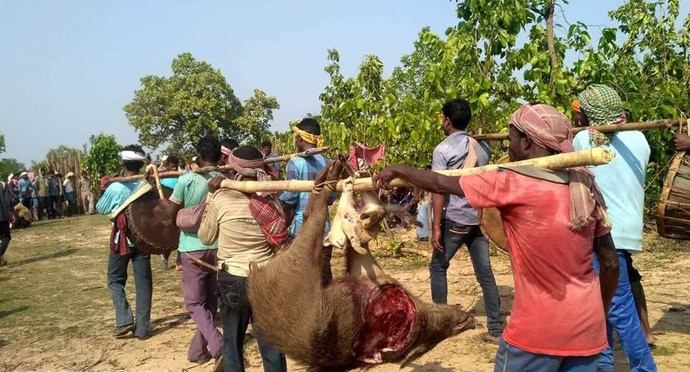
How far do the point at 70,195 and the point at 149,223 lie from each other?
2065 centimetres

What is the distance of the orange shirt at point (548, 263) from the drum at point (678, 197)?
1.75m

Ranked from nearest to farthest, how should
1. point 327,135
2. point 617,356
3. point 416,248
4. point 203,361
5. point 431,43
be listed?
point 617,356 < point 203,361 < point 431,43 < point 327,135 < point 416,248

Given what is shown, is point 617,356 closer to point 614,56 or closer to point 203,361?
point 203,361

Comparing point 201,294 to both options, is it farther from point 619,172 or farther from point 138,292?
point 619,172

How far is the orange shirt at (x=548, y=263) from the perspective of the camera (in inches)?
95.3

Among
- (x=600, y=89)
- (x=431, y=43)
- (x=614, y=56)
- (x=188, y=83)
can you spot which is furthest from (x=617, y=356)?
(x=188, y=83)

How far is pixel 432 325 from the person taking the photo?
9.60ft

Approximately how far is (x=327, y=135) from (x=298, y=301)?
7.09 metres

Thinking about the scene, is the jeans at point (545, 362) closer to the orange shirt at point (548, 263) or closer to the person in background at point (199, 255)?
the orange shirt at point (548, 263)

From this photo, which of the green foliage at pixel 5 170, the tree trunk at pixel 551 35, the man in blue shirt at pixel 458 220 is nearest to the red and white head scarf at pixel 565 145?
the man in blue shirt at pixel 458 220

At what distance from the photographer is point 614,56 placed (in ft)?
33.5

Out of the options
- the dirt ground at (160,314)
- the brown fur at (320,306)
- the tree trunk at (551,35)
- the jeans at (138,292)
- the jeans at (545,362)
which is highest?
the tree trunk at (551,35)

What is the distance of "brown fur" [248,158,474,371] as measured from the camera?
265 centimetres

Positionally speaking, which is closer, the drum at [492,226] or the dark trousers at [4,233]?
the drum at [492,226]
